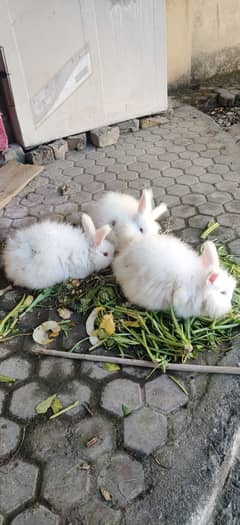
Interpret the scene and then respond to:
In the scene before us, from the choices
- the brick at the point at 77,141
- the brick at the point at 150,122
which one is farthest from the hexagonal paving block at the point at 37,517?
the brick at the point at 150,122

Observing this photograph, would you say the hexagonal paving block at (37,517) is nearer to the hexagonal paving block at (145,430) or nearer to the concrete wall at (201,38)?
the hexagonal paving block at (145,430)

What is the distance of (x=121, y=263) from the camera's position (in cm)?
275

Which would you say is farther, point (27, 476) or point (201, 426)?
point (201, 426)

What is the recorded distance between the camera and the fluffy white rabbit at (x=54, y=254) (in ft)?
9.36

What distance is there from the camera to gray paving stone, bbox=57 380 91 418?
216 cm

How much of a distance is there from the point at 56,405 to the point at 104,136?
A: 4171 mm

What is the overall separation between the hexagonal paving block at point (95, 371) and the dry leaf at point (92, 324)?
0.15m

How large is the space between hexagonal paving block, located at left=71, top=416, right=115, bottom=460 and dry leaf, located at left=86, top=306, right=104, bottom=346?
522mm

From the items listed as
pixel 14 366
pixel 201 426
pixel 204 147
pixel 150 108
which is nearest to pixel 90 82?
pixel 150 108

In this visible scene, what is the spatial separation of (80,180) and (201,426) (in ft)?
10.8

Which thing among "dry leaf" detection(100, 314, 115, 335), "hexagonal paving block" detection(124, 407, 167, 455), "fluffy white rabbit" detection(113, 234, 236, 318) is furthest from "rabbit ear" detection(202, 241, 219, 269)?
"hexagonal paving block" detection(124, 407, 167, 455)

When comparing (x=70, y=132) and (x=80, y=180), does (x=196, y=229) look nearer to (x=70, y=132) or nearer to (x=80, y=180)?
(x=80, y=180)

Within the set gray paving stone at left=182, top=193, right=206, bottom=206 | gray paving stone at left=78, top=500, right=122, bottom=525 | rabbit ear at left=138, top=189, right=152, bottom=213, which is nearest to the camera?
gray paving stone at left=78, top=500, right=122, bottom=525

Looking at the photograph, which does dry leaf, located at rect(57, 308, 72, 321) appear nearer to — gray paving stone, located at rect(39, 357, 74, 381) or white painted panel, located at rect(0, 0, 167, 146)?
gray paving stone, located at rect(39, 357, 74, 381)
